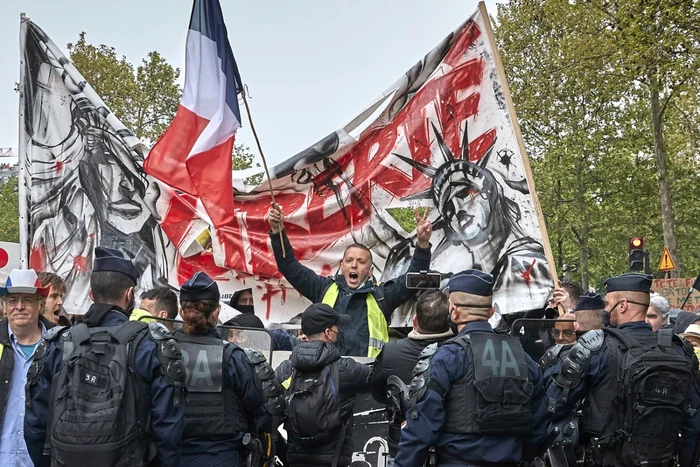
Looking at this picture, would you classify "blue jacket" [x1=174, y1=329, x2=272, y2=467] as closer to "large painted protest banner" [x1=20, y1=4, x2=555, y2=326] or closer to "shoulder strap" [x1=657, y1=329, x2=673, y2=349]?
"shoulder strap" [x1=657, y1=329, x2=673, y2=349]

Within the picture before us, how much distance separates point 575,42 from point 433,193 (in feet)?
46.2

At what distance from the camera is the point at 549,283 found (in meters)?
7.77

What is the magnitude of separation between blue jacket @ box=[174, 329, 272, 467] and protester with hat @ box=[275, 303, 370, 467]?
388 millimetres

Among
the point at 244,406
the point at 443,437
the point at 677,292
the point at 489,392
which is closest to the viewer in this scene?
the point at 489,392

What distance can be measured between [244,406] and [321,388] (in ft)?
1.97

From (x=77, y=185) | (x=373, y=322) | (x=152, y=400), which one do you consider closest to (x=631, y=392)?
(x=373, y=322)

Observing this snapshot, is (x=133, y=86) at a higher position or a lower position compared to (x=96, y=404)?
higher

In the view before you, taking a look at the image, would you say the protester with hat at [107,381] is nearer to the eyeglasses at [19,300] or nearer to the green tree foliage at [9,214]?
the eyeglasses at [19,300]

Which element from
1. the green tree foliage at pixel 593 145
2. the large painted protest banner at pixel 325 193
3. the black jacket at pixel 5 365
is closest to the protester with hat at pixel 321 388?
the black jacket at pixel 5 365

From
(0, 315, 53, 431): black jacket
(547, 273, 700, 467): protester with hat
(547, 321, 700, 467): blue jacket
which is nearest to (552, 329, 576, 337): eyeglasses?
(547, 321, 700, 467): blue jacket

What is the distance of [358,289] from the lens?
7281 mm

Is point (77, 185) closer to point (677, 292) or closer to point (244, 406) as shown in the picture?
point (244, 406)

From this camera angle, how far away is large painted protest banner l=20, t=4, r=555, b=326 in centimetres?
809

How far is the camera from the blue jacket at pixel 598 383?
562 centimetres
